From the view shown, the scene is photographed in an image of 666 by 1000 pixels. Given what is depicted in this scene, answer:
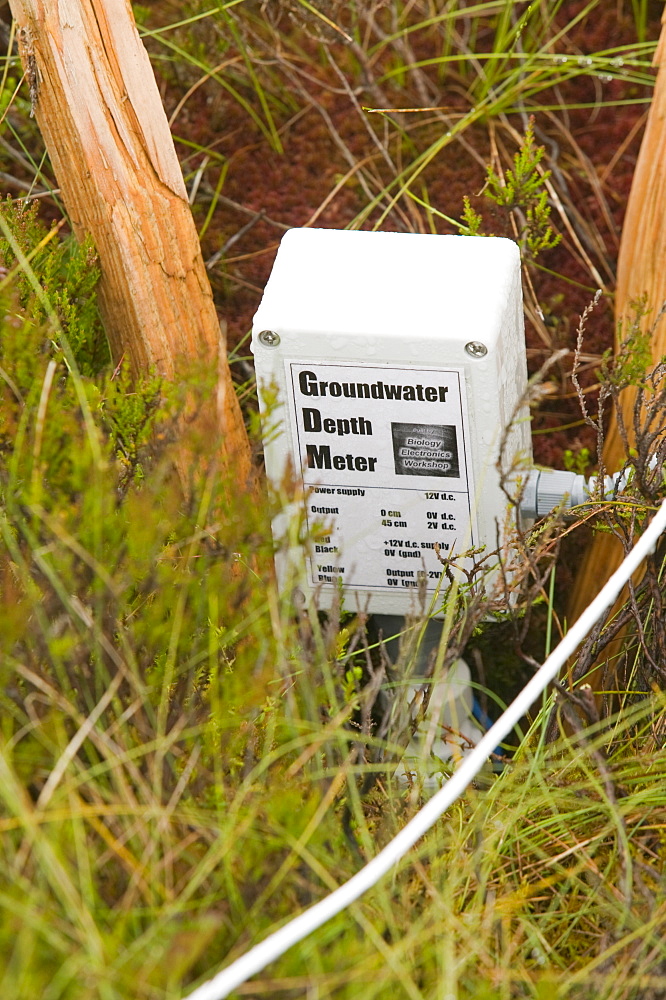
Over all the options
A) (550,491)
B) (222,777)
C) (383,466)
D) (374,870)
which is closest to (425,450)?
(383,466)

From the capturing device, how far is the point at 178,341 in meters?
1.91

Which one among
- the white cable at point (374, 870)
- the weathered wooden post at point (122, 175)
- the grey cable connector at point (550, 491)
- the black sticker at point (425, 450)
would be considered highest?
the weathered wooden post at point (122, 175)

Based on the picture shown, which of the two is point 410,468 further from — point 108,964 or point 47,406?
point 108,964

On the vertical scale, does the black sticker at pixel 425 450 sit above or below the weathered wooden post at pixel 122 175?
below

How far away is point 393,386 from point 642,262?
2.83 ft

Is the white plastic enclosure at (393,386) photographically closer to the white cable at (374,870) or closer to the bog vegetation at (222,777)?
the bog vegetation at (222,777)

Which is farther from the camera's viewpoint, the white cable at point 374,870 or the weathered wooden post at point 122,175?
the weathered wooden post at point 122,175

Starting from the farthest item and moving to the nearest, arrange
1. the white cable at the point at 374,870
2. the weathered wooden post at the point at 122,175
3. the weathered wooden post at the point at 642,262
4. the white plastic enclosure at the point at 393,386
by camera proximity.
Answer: the weathered wooden post at the point at 642,262, the weathered wooden post at the point at 122,175, the white plastic enclosure at the point at 393,386, the white cable at the point at 374,870

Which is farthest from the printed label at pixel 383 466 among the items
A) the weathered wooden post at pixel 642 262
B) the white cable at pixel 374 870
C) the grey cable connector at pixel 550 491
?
the weathered wooden post at pixel 642 262

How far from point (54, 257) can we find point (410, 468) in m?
0.75

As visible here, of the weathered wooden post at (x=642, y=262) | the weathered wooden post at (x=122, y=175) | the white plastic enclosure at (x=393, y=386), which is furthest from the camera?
the weathered wooden post at (x=642, y=262)

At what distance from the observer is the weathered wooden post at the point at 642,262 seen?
2.10 metres

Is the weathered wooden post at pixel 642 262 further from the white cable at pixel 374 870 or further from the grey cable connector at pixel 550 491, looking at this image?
the white cable at pixel 374 870

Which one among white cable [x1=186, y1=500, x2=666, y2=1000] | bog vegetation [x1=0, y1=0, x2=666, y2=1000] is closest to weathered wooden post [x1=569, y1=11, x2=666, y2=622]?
bog vegetation [x1=0, y1=0, x2=666, y2=1000]
